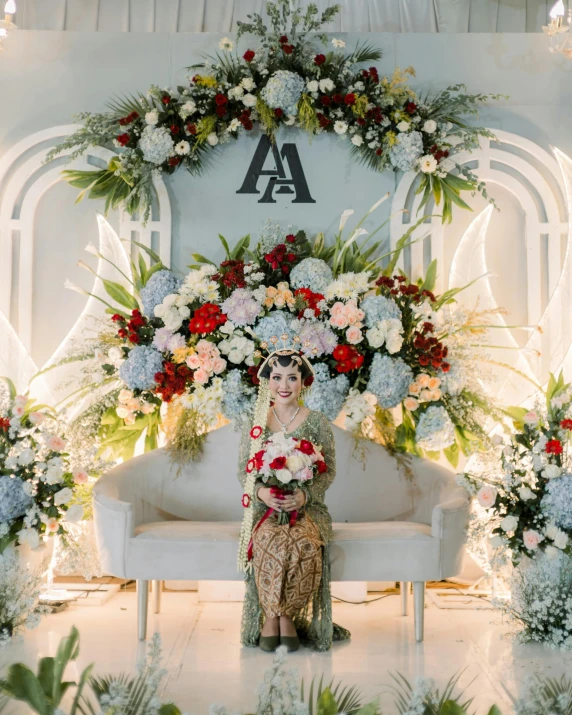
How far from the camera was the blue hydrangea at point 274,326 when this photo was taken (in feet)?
16.9

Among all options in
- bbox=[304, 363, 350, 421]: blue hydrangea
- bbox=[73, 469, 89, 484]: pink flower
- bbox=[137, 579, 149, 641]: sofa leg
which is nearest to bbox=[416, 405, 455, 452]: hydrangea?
bbox=[304, 363, 350, 421]: blue hydrangea

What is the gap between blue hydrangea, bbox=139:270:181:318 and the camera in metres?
5.36

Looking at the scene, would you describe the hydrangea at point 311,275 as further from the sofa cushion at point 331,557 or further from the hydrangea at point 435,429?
the sofa cushion at point 331,557

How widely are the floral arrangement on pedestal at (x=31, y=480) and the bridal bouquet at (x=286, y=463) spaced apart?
1.09 metres

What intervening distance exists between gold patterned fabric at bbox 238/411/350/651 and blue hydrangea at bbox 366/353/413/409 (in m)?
0.66

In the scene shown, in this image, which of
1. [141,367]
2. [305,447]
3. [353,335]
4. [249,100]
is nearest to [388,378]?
[353,335]

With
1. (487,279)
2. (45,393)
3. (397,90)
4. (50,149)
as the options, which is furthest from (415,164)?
(45,393)

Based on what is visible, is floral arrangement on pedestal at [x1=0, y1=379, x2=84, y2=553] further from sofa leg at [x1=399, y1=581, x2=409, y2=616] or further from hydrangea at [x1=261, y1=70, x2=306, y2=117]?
hydrangea at [x1=261, y1=70, x2=306, y2=117]

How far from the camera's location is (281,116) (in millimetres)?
5758

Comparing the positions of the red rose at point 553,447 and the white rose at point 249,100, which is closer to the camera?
the red rose at point 553,447

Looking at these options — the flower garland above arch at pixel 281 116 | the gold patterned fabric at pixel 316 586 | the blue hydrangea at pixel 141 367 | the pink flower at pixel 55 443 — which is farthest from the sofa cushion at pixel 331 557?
the flower garland above arch at pixel 281 116

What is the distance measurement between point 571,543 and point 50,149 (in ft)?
13.6

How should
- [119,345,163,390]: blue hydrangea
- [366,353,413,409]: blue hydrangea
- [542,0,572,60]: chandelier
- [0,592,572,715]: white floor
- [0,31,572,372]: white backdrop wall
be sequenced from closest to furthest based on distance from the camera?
[0,592,572,715]: white floor → [366,353,413,409]: blue hydrangea → [119,345,163,390]: blue hydrangea → [542,0,572,60]: chandelier → [0,31,572,372]: white backdrop wall

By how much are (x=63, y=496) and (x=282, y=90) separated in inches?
116
